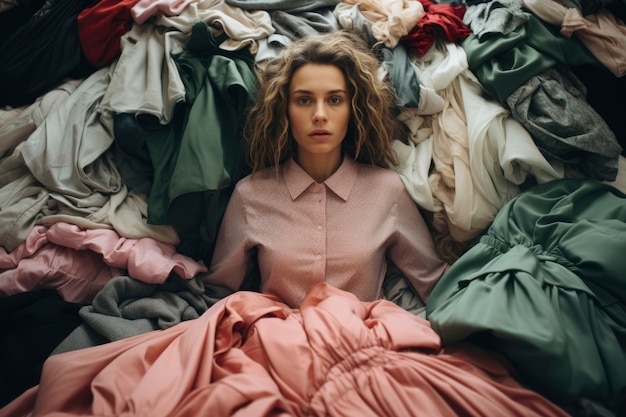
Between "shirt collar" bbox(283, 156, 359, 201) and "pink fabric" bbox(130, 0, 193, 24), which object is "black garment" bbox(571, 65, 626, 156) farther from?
"pink fabric" bbox(130, 0, 193, 24)

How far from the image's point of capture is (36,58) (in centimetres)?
135

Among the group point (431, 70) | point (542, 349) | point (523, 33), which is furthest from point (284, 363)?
point (523, 33)

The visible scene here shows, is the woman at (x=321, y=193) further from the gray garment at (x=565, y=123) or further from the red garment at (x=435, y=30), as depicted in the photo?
the gray garment at (x=565, y=123)

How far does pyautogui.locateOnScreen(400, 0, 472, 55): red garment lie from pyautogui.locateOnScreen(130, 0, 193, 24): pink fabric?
660mm

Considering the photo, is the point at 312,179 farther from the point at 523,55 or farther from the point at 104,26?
the point at 104,26

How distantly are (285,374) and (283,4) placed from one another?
1.07 meters

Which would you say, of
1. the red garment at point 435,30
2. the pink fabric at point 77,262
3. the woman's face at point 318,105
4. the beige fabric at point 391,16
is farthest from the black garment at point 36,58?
the red garment at point 435,30

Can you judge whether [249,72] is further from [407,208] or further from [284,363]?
[284,363]

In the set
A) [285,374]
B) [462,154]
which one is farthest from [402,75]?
[285,374]

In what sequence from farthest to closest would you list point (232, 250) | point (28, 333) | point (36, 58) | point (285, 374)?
point (36, 58) < point (232, 250) < point (28, 333) < point (285, 374)

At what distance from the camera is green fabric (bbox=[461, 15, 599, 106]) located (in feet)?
3.78

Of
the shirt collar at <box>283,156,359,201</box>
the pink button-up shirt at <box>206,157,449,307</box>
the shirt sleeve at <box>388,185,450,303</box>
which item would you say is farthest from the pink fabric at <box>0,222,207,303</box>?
the shirt sleeve at <box>388,185,450,303</box>

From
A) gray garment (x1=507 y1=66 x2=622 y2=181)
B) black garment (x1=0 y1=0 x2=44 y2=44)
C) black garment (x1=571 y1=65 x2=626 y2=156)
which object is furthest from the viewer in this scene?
black garment (x1=0 y1=0 x2=44 y2=44)

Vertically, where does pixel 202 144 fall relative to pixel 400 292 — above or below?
above
